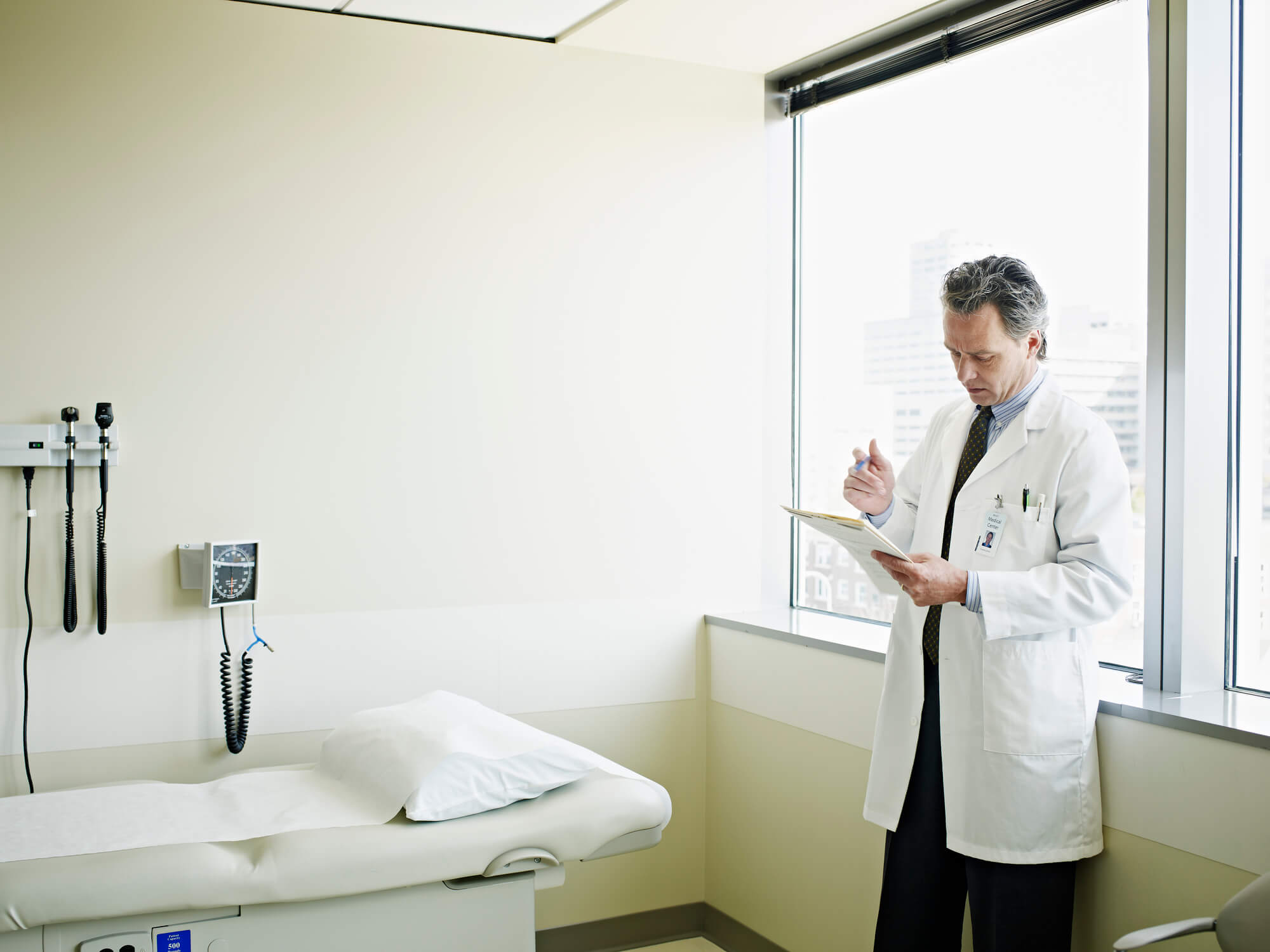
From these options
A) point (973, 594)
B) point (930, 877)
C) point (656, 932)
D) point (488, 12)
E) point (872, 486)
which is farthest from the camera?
point (656, 932)

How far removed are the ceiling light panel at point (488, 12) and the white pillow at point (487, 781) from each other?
179cm

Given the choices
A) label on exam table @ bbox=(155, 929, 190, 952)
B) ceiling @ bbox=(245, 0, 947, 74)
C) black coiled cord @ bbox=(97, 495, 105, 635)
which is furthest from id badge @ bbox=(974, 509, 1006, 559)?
black coiled cord @ bbox=(97, 495, 105, 635)

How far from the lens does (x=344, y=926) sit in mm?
1761

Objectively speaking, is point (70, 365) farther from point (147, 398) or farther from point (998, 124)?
point (998, 124)

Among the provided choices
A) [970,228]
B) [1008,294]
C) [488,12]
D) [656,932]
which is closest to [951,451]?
[1008,294]

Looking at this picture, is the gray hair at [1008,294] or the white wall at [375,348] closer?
the gray hair at [1008,294]

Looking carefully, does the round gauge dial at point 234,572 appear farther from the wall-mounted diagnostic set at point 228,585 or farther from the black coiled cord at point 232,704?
the black coiled cord at point 232,704

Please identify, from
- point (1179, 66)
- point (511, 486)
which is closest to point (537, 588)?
point (511, 486)

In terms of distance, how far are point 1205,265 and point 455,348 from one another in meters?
1.75

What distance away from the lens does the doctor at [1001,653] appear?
179 cm

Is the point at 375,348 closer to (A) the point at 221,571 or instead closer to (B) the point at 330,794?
(A) the point at 221,571

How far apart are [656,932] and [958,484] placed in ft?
5.56

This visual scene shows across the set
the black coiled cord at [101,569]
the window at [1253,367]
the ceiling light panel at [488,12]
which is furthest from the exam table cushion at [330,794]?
the ceiling light panel at [488,12]

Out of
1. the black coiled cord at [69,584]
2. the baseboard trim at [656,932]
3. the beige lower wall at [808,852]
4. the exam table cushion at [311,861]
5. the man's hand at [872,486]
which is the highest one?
the man's hand at [872,486]
